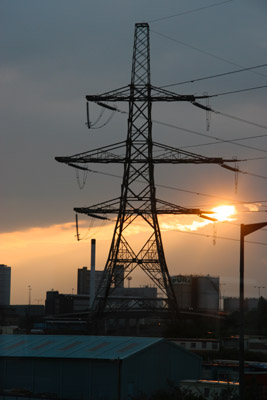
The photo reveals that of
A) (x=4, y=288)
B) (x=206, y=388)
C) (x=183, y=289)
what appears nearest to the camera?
(x=206, y=388)

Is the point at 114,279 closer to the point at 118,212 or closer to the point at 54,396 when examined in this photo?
the point at 118,212

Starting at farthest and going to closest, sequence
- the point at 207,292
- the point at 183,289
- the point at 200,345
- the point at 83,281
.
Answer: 1. the point at 83,281
2. the point at 183,289
3. the point at 207,292
4. the point at 200,345

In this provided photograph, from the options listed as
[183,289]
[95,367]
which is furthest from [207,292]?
[95,367]

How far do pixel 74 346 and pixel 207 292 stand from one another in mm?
85150

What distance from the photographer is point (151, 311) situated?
59.5m

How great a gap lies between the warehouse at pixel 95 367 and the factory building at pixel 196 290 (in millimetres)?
75845

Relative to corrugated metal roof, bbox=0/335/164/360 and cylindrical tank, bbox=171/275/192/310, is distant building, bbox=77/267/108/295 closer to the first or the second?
cylindrical tank, bbox=171/275/192/310

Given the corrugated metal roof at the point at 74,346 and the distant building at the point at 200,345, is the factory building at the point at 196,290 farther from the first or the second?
the corrugated metal roof at the point at 74,346

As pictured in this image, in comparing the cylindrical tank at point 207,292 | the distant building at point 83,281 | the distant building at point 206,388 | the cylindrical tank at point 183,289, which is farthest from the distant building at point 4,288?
the distant building at point 83,281

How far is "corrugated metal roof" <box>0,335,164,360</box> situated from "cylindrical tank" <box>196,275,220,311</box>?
232ft

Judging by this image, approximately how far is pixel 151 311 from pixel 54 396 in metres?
27.3

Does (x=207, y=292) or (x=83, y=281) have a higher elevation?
(x=83, y=281)

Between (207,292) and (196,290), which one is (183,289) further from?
(207,292)

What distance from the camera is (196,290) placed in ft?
409
